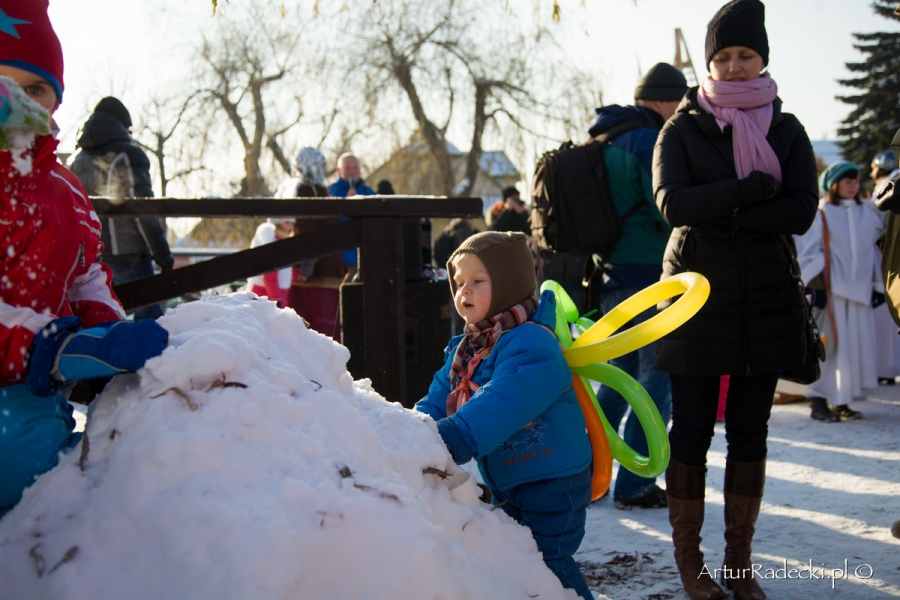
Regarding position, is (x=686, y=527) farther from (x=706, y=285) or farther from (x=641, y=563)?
(x=706, y=285)

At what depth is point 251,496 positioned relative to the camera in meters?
1.38

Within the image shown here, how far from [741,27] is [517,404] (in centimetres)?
167

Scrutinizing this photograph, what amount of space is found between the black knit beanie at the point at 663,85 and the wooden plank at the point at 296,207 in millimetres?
1188

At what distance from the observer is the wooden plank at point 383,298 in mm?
3512

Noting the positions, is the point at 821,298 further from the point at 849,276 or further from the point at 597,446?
the point at 597,446

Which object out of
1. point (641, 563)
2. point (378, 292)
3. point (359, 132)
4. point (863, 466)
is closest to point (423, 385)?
point (378, 292)

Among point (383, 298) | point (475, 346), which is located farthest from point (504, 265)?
point (383, 298)

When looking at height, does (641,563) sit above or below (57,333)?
below

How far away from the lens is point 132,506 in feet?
4.53

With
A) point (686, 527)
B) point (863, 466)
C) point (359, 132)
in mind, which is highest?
point (359, 132)

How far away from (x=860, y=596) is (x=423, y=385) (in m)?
2.24

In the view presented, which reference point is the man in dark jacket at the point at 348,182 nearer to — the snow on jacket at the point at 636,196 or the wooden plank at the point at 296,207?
the wooden plank at the point at 296,207

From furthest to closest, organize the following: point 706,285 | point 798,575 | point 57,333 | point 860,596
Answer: point 798,575 → point 860,596 → point 706,285 → point 57,333

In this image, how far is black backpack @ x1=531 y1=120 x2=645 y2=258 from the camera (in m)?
3.83
